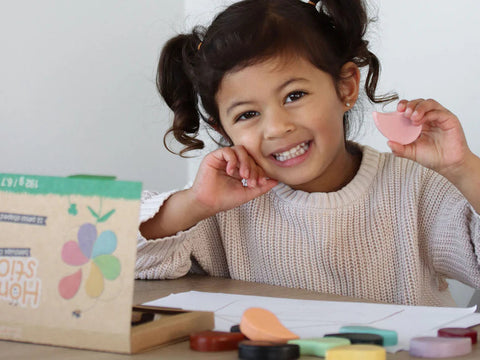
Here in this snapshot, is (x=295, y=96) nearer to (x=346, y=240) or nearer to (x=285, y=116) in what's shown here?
(x=285, y=116)

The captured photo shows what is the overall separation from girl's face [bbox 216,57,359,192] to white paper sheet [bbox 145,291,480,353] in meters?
0.32

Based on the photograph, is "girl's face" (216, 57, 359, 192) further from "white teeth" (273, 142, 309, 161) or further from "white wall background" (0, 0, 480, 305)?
"white wall background" (0, 0, 480, 305)

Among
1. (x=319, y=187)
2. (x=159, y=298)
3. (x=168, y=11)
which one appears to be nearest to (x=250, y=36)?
(x=319, y=187)

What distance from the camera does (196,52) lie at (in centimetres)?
125

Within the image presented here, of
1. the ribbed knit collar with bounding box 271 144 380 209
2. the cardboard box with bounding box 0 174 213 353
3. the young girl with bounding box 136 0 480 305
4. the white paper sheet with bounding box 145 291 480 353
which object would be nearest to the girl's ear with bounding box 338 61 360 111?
the young girl with bounding box 136 0 480 305

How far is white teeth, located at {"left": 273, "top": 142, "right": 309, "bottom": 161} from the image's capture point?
111 cm

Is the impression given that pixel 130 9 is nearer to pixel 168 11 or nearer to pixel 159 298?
pixel 168 11

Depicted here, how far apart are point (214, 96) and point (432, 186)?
0.40m

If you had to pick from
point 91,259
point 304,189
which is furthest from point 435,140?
point 91,259

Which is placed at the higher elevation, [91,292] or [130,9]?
[130,9]

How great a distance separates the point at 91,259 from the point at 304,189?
0.72m

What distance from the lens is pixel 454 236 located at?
106 cm

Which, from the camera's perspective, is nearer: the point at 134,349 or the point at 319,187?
the point at 134,349

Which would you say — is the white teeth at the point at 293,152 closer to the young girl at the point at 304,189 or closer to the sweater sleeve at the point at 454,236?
the young girl at the point at 304,189
